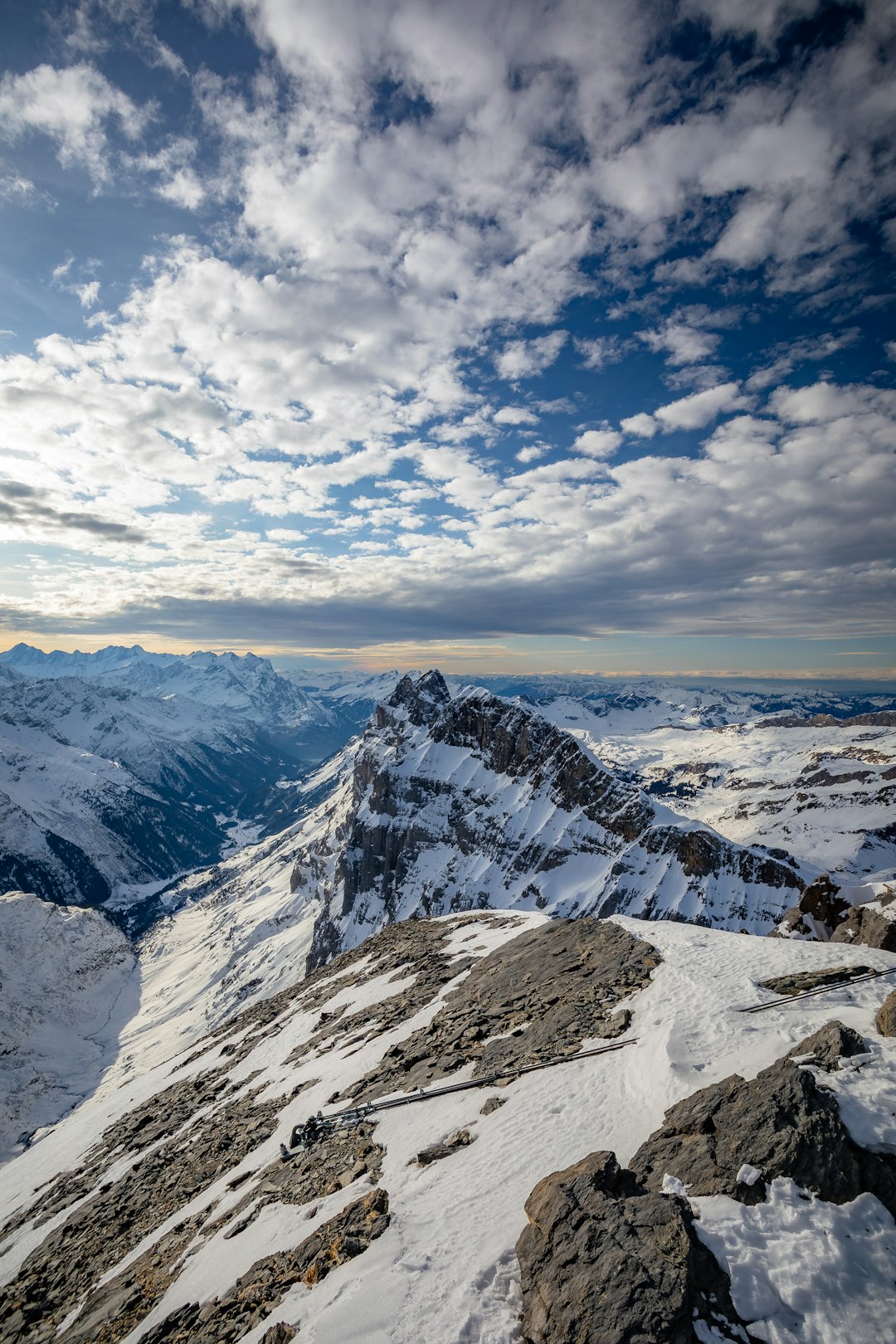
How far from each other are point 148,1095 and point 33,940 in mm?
201698

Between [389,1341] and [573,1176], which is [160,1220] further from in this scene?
[573,1176]

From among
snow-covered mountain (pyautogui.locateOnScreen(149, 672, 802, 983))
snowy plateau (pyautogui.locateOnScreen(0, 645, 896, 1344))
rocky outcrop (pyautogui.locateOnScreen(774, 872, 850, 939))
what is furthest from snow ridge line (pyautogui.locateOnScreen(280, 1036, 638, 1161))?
snow-covered mountain (pyautogui.locateOnScreen(149, 672, 802, 983))

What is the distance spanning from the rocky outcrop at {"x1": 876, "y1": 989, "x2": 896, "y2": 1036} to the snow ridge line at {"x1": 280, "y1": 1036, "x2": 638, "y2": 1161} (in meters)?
7.22

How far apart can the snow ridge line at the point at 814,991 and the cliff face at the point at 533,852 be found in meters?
120

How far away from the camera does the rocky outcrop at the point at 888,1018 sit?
1465 centimetres

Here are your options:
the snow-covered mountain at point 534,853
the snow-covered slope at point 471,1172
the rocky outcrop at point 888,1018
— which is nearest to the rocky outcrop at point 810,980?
the snow-covered slope at point 471,1172

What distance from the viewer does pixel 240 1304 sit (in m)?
13.3

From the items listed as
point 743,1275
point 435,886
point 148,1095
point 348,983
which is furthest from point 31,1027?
point 743,1275

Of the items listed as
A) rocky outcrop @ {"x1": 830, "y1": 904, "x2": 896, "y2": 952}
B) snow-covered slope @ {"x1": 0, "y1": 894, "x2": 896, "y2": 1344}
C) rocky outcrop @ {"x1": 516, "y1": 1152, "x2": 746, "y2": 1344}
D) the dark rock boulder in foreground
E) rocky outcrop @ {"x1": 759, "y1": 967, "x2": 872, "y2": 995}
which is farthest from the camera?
rocky outcrop @ {"x1": 830, "y1": 904, "x2": 896, "y2": 952}

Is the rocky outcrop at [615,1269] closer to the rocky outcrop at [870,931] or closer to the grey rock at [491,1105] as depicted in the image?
the grey rock at [491,1105]

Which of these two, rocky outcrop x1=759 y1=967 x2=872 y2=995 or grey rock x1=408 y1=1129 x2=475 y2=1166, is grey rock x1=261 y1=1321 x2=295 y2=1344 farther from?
rocky outcrop x1=759 y1=967 x2=872 y2=995

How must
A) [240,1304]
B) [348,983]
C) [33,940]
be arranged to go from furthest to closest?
[33,940], [348,983], [240,1304]

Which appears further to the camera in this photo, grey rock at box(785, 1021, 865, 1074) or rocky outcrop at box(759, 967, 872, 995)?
rocky outcrop at box(759, 967, 872, 995)

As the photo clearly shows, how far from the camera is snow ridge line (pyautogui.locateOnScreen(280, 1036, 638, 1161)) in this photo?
19.0m
